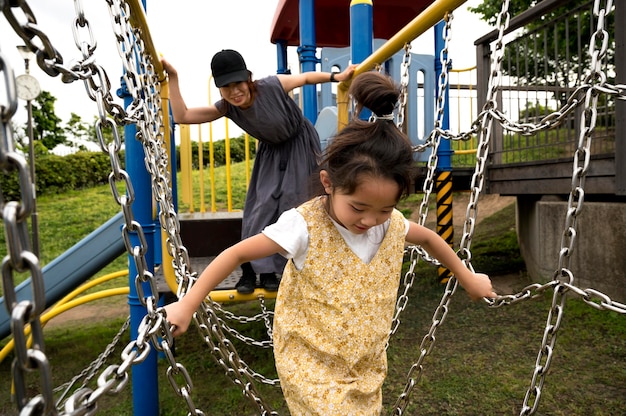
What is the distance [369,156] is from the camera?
134 centimetres

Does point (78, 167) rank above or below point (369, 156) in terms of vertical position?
above

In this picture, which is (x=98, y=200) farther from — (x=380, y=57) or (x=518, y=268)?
(x=380, y=57)

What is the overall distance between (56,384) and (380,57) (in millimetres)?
2940

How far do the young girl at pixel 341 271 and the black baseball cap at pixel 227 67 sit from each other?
34.6 inches

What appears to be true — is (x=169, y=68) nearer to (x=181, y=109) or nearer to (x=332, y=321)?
(x=181, y=109)

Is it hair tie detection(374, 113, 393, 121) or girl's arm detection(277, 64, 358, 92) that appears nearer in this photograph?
hair tie detection(374, 113, 393, 121)

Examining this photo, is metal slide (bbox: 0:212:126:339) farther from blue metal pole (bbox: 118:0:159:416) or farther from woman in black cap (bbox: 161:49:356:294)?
woman in black cap (bbox: 161:49:356:294)

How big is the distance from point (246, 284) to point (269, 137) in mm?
765

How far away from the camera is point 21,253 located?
0.51 meters

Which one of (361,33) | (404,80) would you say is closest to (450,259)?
(404,80)

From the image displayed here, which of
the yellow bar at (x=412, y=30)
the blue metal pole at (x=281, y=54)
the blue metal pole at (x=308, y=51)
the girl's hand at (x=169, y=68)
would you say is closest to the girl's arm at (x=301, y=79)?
the yellow bar at (x=412, y=30)

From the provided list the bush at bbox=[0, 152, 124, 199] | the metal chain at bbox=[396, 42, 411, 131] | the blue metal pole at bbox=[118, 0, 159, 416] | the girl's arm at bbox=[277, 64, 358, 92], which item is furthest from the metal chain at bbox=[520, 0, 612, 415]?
the bush at bbox=[0, 152, 124, 199]

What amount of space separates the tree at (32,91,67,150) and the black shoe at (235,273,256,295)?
63.7 feet

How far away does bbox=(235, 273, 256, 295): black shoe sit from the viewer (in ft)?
8.53
